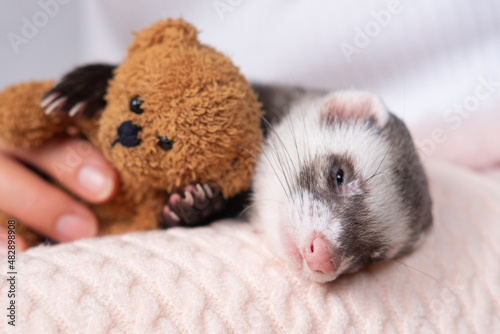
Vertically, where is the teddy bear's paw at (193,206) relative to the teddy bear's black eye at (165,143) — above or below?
below

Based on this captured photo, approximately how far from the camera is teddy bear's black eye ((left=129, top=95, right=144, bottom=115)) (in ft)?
2.26

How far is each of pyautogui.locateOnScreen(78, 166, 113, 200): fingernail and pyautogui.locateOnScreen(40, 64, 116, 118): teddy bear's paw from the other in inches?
5.0

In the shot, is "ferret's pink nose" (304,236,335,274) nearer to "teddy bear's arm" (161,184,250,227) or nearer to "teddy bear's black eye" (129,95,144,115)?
"teddy bear's arm" (161,184,250,227)

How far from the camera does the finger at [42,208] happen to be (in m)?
0.92

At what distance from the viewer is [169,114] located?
2.18 feet

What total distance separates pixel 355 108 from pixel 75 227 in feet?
2.40

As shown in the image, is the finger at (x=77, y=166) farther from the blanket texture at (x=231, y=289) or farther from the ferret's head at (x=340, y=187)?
the ferret's head at (x=340, y=187)

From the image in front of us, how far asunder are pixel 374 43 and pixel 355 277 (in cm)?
107

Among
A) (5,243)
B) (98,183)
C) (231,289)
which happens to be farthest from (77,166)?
(231,289)

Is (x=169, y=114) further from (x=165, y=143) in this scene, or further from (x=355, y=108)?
(x=355, y=108)

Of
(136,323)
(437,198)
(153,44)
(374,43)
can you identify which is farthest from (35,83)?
(374,43)

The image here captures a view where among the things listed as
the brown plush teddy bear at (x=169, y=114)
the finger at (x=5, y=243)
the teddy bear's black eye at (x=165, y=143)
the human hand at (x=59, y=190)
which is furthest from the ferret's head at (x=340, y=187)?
the finger at (x=5, y=243)

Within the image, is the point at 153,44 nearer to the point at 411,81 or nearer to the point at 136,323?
the point at 136,323

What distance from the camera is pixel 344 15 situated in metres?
1.49
